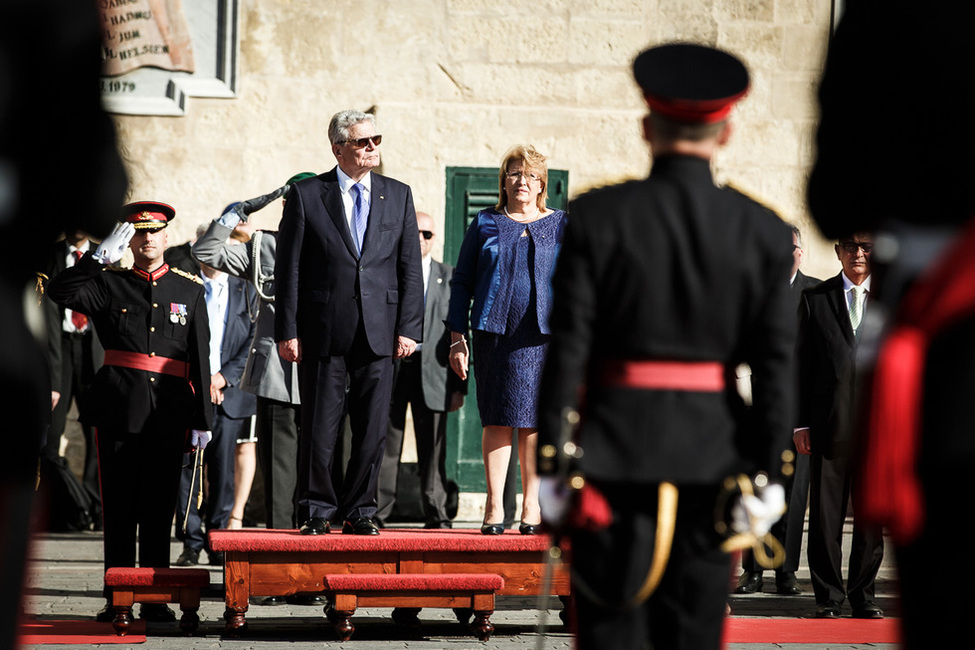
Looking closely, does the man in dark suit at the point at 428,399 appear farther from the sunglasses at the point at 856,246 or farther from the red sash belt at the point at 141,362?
the sunglasses at the point at 856,246

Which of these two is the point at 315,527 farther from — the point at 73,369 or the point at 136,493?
the point at 73,369

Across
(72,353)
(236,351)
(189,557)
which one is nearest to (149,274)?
(236,351)

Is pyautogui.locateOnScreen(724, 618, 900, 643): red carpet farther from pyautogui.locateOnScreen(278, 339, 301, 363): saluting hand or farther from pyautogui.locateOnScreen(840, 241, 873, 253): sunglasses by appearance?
pyautogui.locateOnScreen(278, 339, 301, 363): saluting hand

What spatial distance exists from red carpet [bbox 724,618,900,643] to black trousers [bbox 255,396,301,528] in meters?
2.86

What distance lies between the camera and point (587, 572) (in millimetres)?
3639

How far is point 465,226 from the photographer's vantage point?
468 inches

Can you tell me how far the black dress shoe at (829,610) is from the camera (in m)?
7.72

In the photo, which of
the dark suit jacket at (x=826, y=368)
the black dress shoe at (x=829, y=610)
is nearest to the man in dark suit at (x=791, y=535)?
the dark suit jacket at (x=826, y=368)

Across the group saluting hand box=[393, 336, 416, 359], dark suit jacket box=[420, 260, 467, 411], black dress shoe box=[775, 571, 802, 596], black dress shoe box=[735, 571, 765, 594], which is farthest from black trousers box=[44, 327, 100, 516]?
black dress shoe box=[775, 571, 802, 596]

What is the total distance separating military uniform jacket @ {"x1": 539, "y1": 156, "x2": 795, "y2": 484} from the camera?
3.66 metres

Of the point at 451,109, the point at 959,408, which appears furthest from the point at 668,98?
the point at 451,109

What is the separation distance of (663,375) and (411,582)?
3365 mm

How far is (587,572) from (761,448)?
0.56 m

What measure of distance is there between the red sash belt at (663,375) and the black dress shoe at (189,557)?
621cm
